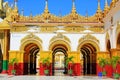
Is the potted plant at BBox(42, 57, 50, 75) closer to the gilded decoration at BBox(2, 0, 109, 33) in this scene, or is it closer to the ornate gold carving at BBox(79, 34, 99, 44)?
the gilded decoration at BBox(2, 0, 109, 33)

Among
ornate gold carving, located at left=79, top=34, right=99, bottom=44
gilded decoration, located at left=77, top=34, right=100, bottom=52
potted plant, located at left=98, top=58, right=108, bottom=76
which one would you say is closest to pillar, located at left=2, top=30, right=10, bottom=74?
gilded decoration, located at left=77, top=34, right=100, bottom=52

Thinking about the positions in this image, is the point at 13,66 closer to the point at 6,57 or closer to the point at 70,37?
the point at 6,57

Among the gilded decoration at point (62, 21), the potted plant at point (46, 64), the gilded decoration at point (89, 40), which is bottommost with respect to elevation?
the potted plant at point (46, 64)

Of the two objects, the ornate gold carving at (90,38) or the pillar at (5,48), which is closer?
the ornate gold carving at (90,38)

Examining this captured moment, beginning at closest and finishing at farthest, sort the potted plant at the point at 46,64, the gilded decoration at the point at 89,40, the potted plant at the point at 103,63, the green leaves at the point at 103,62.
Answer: the potted plant at the point at 103,63 → the green leaves at the point at 103,62 → the potted plant at the point at 46,64 → the gilded decoration at the point at 89,40

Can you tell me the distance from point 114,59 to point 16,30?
35.3ft

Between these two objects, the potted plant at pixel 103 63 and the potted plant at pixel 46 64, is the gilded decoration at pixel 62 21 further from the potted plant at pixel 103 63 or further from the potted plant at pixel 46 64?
the potted plant at pixel 103 63

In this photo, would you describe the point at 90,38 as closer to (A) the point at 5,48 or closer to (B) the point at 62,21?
Result: (B) the point at 62,21

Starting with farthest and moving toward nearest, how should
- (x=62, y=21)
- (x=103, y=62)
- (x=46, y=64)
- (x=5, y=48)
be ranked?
(x=5, y=48)
(x=62, y=21)
(x=46, y=64)
(x=103, y=62)

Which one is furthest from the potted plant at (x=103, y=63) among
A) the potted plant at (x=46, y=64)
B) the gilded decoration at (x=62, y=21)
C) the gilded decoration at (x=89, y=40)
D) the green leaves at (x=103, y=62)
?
the potted plant at (x=46, y=64)

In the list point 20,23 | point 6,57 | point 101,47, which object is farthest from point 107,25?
point 6,57

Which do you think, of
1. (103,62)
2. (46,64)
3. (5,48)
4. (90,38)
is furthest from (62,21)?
(5,48)

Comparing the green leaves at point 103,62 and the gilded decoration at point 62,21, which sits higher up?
the gilded decoration at point 62,21

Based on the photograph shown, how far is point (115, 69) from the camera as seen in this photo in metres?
21.6
